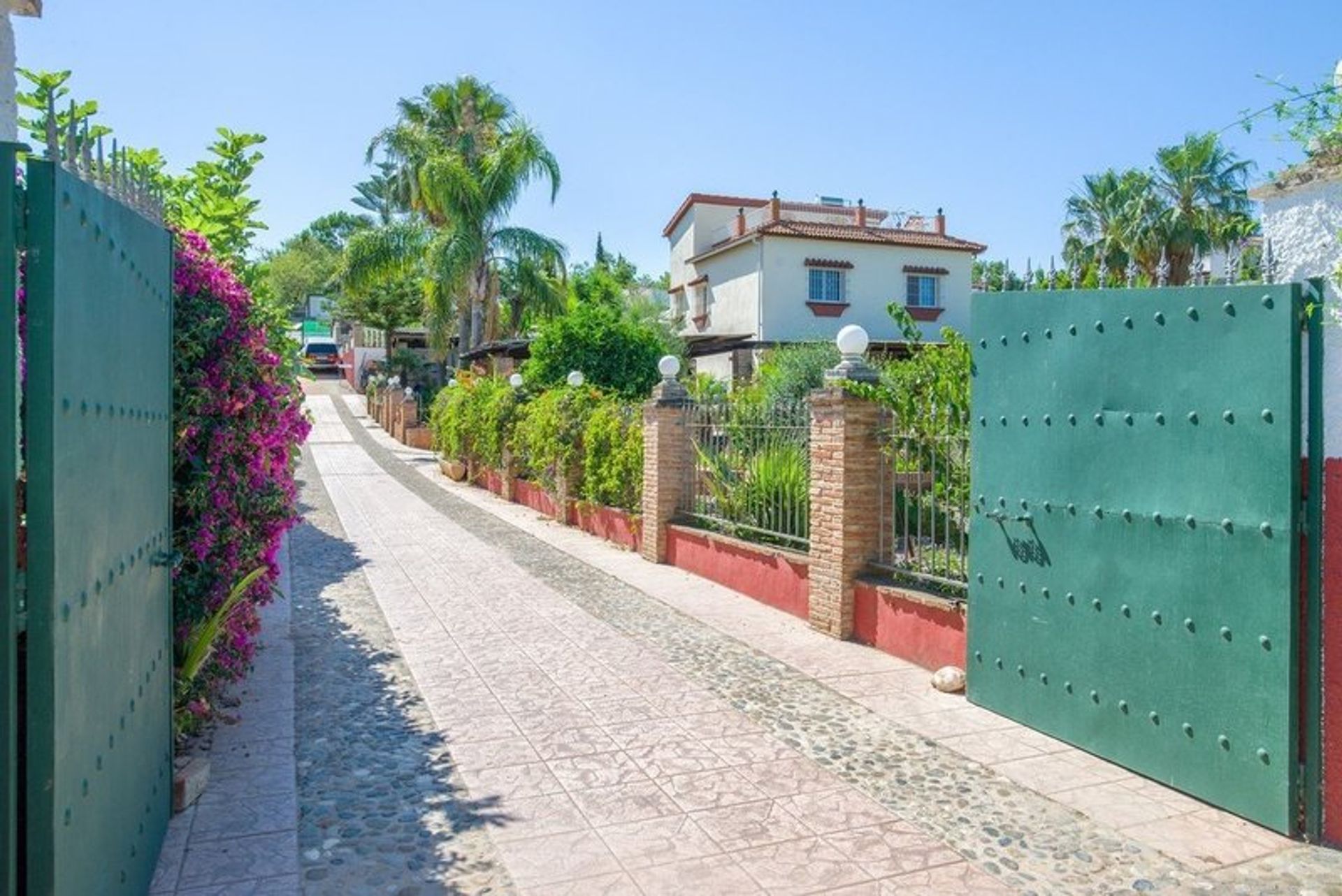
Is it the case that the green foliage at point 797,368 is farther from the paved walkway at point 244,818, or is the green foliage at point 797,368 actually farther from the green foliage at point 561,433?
the paved walkway at point 244,818

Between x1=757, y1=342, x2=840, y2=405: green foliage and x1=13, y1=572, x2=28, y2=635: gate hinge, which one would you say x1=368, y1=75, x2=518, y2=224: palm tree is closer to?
x1=757, y1=342, x2=840, y2=405: green foliage

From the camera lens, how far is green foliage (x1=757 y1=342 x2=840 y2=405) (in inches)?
755

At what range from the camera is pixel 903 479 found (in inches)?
299

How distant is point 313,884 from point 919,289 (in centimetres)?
3127

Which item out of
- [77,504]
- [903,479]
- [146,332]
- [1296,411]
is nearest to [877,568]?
[903,479]

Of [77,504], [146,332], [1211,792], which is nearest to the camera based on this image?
[77,504]

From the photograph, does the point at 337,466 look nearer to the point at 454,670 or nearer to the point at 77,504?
the point at 454,670

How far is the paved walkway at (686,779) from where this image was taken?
3.92 meters

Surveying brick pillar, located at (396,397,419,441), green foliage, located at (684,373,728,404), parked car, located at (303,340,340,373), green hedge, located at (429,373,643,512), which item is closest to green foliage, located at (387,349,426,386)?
brick pillar, located at (396,397,419,441)

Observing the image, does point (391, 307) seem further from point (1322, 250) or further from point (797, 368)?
point (1322, 250)

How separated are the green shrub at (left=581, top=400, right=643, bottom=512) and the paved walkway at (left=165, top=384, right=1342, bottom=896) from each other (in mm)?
4160

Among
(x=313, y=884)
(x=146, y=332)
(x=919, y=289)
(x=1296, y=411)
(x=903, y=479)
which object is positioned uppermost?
(x=919, y=289)

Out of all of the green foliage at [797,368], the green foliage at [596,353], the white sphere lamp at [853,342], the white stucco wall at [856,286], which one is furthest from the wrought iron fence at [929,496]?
the white stucco wall at [856,286]

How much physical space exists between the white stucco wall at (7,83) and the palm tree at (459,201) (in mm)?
22658
